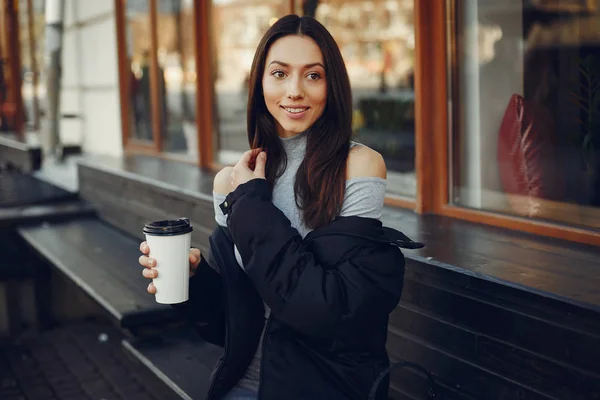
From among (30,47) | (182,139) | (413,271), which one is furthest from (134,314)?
(30,47)

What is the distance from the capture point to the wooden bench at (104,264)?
3844 millimetres

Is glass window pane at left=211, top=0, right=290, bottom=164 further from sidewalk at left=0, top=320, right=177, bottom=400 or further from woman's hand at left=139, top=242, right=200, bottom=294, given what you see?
woman's hand at left=139, top=242, right=200, bottom=294

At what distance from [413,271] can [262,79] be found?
1077 mm

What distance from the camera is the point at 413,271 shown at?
2.78 meters

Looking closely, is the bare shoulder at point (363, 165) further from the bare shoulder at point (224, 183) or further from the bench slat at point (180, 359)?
the bench slat at point (180, 359)

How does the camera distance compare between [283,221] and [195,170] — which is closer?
[283,221]

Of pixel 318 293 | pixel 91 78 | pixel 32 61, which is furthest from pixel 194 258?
pixel 32 61

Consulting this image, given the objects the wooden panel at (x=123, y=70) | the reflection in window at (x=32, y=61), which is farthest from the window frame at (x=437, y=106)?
the reflection in window at (x=32, y=61)

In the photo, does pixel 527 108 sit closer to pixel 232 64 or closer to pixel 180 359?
pixel 180 359

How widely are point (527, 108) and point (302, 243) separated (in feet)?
7.28

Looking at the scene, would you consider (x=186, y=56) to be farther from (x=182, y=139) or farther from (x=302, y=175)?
(x=302, y=175)

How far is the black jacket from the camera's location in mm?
1788

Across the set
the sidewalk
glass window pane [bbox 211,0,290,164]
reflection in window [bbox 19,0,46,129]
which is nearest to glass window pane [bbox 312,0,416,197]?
glass window pane [bbox 211,0,290,164]

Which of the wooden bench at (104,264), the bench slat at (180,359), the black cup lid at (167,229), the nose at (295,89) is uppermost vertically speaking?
the nose at (295,89)
